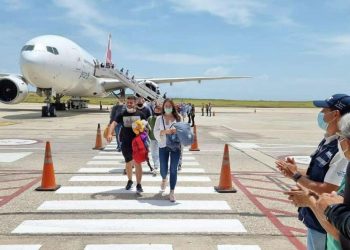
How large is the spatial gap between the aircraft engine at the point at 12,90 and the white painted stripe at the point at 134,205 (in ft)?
89.1

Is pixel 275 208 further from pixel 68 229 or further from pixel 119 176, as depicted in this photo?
pixel 119 176

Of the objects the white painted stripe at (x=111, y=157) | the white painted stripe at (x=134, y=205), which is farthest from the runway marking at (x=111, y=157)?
the white painted stripe at (x=134, y=205)

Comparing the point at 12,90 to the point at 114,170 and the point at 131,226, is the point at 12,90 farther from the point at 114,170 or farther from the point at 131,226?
the point at 131,226

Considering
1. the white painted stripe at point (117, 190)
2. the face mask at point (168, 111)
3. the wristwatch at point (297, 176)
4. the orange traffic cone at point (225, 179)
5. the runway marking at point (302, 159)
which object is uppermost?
the face mask at point (168, 111)

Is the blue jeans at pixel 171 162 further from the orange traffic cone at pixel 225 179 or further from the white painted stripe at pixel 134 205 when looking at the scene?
the orange traffic cone at pixel 225 179

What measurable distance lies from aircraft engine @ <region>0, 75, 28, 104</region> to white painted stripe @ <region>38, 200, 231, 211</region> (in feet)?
89.1

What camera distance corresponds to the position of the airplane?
29575 millimetres

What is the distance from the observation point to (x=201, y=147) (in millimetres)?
16797

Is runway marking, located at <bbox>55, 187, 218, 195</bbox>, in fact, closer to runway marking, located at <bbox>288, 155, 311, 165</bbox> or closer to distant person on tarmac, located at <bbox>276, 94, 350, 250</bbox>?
runway marking, located at <bbox>288, 155, 311, 165</bbox>

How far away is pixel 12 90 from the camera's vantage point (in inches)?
1329

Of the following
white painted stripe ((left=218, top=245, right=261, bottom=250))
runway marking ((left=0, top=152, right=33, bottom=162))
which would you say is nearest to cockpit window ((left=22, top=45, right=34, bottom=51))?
runway marking ((left=0, top=152, right=33, bottom=162))

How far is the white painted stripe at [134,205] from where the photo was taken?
7609 mm

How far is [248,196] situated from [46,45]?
82.7 ft

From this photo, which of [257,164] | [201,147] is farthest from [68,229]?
[201,147]
